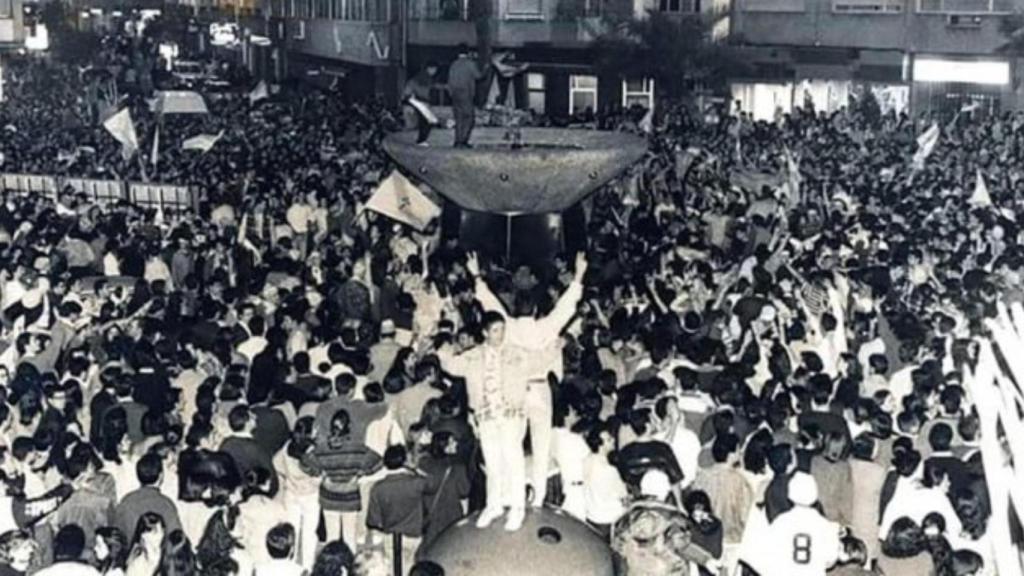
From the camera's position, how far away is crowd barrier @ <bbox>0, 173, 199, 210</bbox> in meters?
22.6

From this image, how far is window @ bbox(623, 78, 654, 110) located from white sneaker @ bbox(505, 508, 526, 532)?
30.5 meters

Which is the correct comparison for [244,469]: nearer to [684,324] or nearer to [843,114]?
[684,324]

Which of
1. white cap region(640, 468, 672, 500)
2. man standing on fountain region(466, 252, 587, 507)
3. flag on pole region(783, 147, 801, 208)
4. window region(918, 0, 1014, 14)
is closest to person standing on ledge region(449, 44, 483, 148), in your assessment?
flag on pole region(783, 147, 801, 208)

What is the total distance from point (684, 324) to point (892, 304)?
2052mm

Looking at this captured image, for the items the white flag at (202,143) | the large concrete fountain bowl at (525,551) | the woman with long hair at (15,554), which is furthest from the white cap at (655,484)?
the white flag at (202,143)

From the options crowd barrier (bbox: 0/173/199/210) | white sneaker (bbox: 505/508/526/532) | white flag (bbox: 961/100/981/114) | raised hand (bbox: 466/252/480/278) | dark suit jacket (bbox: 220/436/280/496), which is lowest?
white sneaker (bbox: 505/508/526/532)

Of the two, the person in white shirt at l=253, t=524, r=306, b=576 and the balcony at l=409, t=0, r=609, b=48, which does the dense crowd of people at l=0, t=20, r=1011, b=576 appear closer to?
the person in white shirt at l=253, t=524, r=306, b=576

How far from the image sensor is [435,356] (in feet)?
37.3

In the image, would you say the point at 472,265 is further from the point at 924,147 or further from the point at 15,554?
the point at 924,147

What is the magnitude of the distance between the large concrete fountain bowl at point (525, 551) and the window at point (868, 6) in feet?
102

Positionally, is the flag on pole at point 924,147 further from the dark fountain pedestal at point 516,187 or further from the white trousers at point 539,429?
the white trousers at point 539,429

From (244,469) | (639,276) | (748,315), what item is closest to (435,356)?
(244,469)

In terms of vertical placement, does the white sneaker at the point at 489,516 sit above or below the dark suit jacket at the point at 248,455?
below

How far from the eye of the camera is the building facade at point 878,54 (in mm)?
36812
